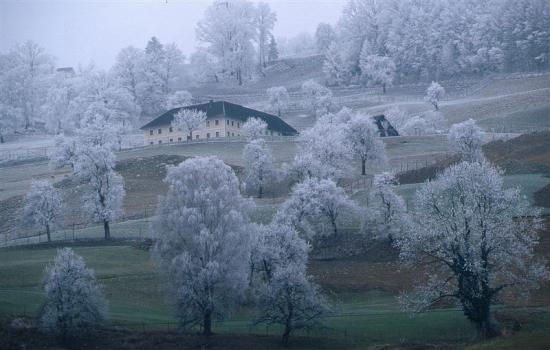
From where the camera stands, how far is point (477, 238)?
1491 inches

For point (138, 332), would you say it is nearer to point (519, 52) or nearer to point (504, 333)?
point (504, 333)

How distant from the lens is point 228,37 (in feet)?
536

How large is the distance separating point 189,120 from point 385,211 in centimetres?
5729

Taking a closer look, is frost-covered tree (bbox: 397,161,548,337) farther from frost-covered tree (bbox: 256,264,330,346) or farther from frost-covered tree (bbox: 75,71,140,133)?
frost-covered tree (bbox: 75,71,140,133)

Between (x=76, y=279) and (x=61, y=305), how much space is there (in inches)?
67.6

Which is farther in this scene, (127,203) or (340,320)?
(127,203)

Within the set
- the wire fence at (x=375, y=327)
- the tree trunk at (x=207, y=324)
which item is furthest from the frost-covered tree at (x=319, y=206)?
the tree trunk at (x=207, y=324)

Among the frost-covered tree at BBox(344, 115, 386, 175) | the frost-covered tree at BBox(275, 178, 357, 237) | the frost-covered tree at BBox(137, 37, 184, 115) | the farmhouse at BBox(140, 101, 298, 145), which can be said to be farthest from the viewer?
the frost-covered tree at BBox(137, 37, 184, 115)

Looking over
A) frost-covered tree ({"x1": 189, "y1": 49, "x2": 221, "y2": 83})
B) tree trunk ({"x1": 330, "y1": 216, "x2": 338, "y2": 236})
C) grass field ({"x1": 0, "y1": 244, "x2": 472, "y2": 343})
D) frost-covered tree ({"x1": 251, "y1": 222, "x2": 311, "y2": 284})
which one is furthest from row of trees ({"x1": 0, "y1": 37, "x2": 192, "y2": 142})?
frost-covered tree ({"x1": 251, "y1": 222, "x2": 311, "y2": 284})

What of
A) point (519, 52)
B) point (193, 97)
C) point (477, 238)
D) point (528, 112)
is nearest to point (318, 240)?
point (477, 238)

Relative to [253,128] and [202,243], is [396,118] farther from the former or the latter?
[202,243]

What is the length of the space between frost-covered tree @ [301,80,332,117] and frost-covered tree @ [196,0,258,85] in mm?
30353

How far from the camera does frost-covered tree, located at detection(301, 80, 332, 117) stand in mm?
127625

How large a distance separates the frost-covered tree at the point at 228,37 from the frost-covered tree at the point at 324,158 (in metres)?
88.9
